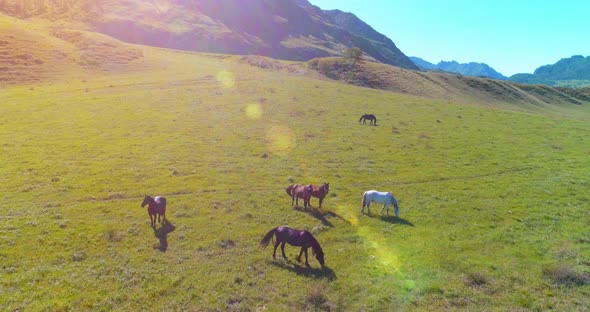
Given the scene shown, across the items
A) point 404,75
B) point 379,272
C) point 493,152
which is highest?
point 404,75

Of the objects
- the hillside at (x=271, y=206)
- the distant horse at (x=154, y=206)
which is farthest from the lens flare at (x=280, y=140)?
the distant horse at (x=154, y=206)

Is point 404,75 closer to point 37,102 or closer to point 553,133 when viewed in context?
point 553,133

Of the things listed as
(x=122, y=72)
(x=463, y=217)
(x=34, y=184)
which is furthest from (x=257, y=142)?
(x=122, y=72)

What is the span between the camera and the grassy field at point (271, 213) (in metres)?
15.2

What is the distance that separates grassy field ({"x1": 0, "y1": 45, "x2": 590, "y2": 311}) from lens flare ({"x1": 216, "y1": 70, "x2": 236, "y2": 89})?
2252 centimetres

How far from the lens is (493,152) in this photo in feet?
142

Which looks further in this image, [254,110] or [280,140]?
[254,110]

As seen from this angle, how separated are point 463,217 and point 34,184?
A: 3191 centimetres

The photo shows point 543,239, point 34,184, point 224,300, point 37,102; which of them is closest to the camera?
point 224,300

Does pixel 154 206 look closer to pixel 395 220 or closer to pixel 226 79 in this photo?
pixel 395 220

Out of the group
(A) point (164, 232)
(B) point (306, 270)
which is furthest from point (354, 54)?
(B) point (306, 270)

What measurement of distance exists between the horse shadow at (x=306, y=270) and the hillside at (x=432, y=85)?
8568cm

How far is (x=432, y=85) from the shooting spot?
10688 cm

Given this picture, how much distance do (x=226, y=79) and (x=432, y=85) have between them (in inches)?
2527
